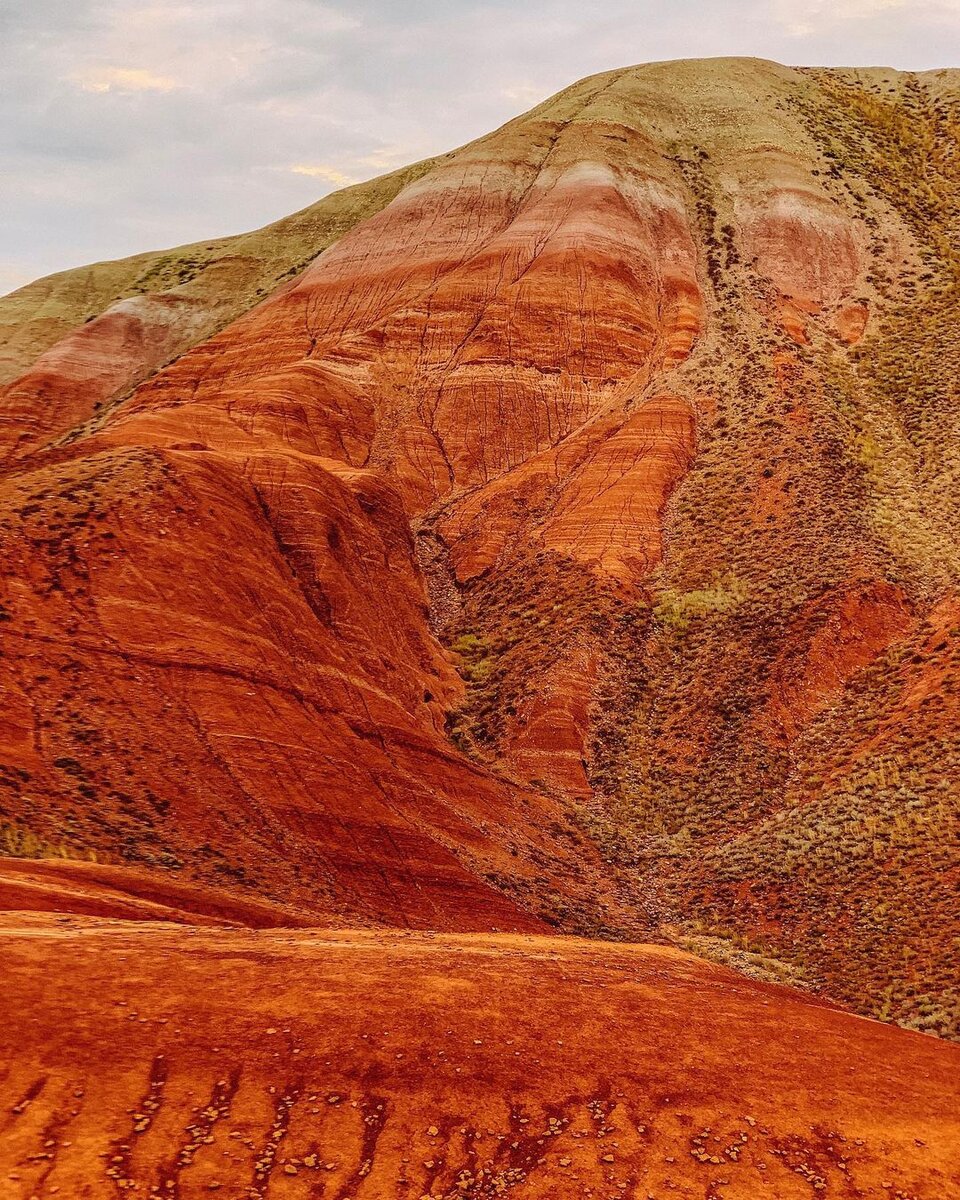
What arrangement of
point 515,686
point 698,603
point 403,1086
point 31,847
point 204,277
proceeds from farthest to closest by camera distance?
point 204,277 < point 698,603 < point 515,686 < point 31,847 < point 403,1086

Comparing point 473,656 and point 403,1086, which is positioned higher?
point 403,1086

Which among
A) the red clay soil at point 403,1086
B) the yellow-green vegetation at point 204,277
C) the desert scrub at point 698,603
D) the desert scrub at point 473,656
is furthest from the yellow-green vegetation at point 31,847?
the yellow-green vegetation at point 204,277

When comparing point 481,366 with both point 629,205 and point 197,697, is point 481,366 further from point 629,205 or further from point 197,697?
point 197,697

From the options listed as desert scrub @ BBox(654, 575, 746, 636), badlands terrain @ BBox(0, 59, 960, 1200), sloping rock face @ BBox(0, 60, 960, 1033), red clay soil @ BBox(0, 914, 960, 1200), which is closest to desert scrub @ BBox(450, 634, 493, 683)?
sloping rock face @ BBox(0, 60, 960, 1033)

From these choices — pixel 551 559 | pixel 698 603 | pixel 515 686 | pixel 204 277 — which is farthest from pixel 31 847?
pixel 204 277

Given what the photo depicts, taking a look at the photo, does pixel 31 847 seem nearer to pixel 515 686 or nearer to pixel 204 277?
pixel 515 686

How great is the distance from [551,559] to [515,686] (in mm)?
6697

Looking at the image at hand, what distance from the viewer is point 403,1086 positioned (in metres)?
9.82

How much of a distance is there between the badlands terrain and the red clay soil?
5 cm

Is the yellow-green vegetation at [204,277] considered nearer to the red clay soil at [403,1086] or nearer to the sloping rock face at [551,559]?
the sloping rock face at [551,559]

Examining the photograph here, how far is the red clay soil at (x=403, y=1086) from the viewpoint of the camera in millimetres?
8680

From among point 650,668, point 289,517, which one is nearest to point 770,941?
point 650,668

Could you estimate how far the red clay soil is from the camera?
342 inches

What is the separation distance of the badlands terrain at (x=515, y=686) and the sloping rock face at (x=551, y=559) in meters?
0.16
